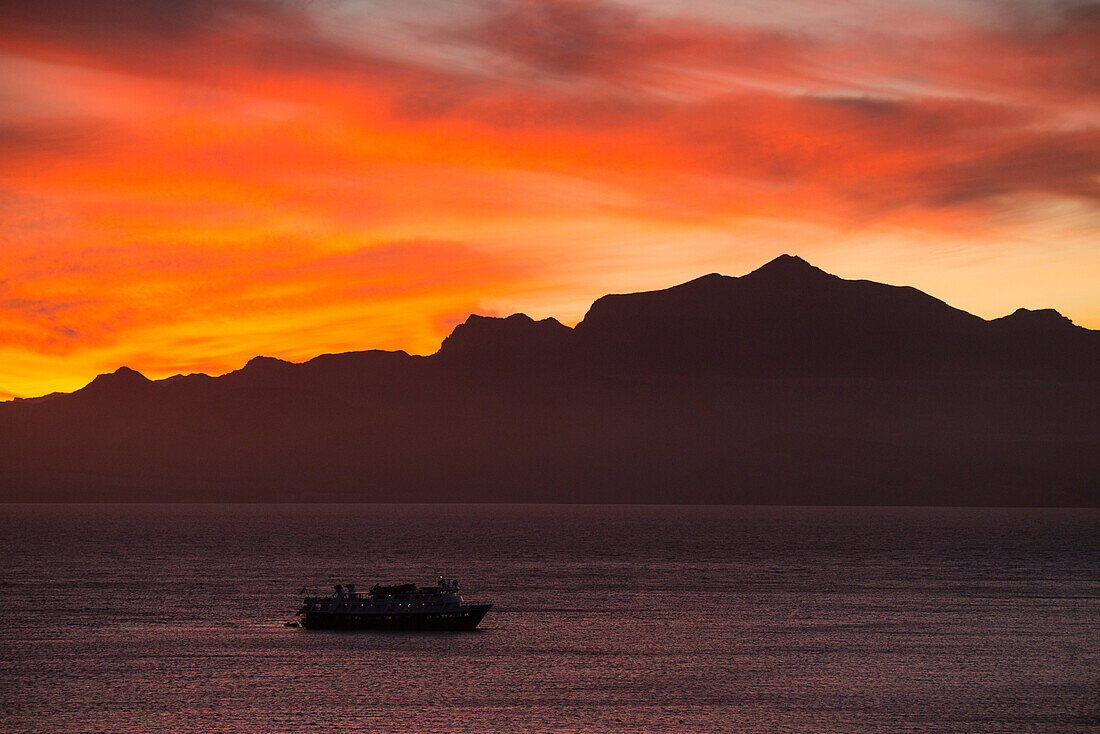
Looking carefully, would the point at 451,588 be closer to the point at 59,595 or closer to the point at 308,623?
the point at 308,623

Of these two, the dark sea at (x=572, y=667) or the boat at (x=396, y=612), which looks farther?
the boat at (x=396, y=612)

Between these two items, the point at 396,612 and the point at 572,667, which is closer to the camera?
the point at 572,667

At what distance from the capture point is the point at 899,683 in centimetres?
10644

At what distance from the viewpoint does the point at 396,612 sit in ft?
466

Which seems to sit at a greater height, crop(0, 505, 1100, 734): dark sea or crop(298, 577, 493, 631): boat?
crop(298, 577, 493, 631): boat

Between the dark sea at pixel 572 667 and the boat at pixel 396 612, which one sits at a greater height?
the boat at pixel 396 612

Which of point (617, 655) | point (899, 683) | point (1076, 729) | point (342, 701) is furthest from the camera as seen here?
point (617, 655)

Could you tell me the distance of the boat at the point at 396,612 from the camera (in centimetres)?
14100

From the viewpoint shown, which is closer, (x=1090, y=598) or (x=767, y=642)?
(x=767, y=642)

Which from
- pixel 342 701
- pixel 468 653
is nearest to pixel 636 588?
pixel 468 653

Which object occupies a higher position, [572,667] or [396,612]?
[396,612]

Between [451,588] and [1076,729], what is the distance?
268 feet

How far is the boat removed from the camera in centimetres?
14100

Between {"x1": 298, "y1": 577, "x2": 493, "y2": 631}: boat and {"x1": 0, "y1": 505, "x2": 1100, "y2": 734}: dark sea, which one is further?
{"x1": 298, "y1": 577, "x2": 493, "y2": 631}: boat
